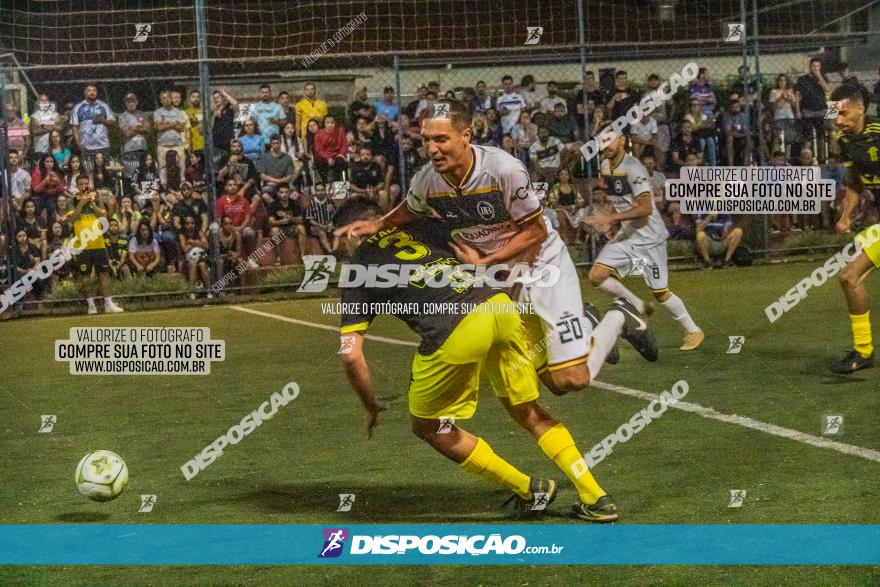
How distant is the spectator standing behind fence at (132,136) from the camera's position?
16.0 meters

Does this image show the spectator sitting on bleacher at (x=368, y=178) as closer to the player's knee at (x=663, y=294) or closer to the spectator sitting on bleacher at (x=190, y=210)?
the spectator sitting on bleacher at (x=190, y=210)

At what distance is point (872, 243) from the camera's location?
946cm

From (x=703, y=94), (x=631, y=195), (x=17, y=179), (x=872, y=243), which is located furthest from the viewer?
(x=703, y=94)

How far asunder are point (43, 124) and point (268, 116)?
275cm

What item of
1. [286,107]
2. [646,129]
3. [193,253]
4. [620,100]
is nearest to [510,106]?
[620,100]

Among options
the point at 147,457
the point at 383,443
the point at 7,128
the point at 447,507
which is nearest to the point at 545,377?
the point at 447,507

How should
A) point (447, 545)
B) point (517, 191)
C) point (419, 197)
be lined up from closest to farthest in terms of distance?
point (447, 545) < point (517, 191) < point (419, 197)

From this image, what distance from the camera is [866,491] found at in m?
6.49

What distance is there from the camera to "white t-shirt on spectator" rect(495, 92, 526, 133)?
1641 cm

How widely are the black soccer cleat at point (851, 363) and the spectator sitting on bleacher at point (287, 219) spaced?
7917 millimetres

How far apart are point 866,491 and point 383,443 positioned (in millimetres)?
3102

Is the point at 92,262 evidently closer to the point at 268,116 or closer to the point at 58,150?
the point at 58,150

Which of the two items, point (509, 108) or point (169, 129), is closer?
point (169, 129)

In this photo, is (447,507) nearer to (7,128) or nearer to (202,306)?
(202,306)
